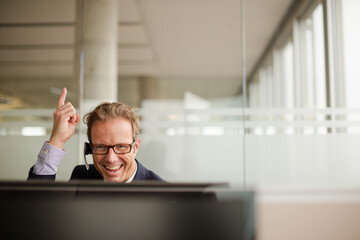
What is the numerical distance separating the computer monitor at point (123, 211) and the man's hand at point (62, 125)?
1.80 ft

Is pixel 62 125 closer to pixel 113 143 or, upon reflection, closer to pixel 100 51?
pixel 113 143

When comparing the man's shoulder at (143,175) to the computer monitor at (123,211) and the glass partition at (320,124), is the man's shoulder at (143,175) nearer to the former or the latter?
the computer monitor at (123,211)

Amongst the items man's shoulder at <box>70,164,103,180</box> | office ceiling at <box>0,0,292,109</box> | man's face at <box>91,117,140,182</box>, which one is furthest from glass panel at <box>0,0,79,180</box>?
man's face at <box>91,117,140,182</box>

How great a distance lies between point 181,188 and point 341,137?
10.3 ft

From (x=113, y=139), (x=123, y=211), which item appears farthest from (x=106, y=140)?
(x=123, y=211)

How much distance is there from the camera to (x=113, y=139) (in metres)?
1.13

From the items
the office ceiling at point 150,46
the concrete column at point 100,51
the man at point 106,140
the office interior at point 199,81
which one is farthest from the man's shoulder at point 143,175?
the concrete column at point 100,51

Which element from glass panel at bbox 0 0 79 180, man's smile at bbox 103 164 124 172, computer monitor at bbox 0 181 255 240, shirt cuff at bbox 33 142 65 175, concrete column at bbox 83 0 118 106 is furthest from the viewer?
concrete column at bbox 83 0 118 106

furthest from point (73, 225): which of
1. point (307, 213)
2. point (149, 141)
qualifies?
point (149, 141)

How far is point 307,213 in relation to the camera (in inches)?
22.1

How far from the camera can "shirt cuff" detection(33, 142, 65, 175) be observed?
3.26ft

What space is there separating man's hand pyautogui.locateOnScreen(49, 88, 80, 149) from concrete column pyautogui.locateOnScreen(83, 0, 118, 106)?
2344 mm

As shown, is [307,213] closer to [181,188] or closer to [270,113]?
[181,188]

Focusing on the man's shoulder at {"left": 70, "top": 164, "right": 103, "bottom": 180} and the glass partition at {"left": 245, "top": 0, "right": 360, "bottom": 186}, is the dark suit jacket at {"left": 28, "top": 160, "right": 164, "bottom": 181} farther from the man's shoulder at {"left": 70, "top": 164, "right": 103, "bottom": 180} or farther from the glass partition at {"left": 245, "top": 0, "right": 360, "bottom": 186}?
the glass partition at {"left": 245, "top": 0, "right": 360, "bottom": 186}
